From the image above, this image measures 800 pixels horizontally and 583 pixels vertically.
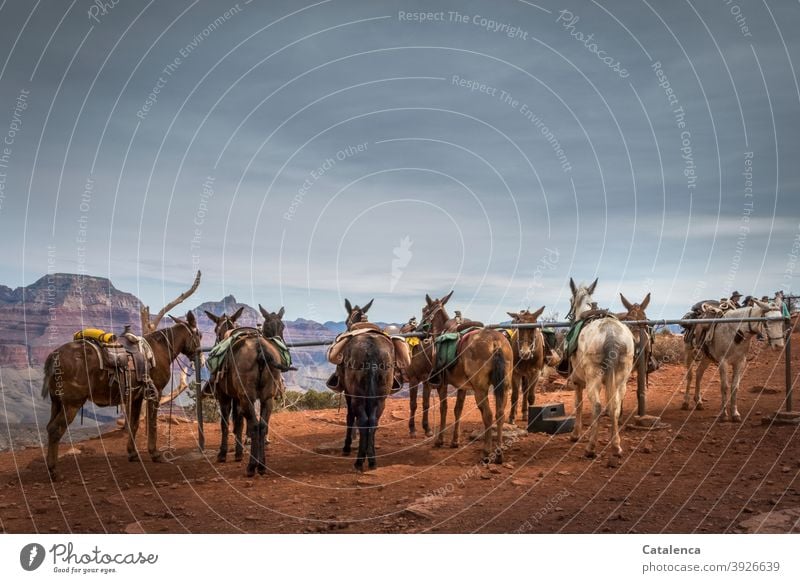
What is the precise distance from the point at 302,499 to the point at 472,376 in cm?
419

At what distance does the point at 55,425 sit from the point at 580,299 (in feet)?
36.2

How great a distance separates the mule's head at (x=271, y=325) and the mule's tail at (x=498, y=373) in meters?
4.28

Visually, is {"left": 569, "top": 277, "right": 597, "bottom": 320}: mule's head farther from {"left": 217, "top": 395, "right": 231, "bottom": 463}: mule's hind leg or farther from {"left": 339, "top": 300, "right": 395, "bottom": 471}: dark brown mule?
→ {"left": 217, "top": 395, "right": 231, "bottom": 463}: mule's hind leg

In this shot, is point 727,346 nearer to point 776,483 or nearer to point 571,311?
point 571,311

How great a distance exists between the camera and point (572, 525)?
8062 mm

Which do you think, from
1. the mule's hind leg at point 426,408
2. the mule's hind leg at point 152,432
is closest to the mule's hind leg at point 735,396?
the mule's hind leg at point 426,408

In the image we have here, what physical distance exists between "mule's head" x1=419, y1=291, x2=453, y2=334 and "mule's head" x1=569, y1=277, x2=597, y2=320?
2.82 m

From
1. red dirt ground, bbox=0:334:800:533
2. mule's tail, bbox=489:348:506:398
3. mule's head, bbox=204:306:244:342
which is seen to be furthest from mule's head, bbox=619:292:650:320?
mule's head, bbox=204:306:244:342

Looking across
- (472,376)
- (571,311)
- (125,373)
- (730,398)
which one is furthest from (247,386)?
(730,398)

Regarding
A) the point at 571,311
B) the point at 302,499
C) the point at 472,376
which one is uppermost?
the point at 571,311

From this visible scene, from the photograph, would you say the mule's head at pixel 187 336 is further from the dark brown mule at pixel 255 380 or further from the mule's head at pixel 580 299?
the mule's head at pixel 580 299

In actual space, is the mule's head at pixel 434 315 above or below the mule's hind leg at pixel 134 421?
above

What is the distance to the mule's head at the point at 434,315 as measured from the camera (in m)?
Answer: 14.1

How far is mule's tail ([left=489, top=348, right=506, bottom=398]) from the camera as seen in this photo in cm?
1166
